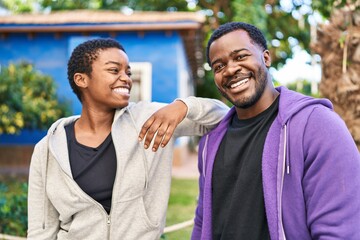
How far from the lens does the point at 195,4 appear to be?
59.8ft

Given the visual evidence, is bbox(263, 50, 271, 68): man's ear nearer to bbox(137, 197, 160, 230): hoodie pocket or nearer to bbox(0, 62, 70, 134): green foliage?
bbox(137, 197, 160, 230): hoodie pocket

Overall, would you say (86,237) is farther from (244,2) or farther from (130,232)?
(244,2)

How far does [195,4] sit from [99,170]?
1665 centimetres

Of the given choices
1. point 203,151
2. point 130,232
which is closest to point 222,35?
point 203,151

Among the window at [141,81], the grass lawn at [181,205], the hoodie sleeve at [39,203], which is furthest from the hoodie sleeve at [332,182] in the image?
the window at [141,81]

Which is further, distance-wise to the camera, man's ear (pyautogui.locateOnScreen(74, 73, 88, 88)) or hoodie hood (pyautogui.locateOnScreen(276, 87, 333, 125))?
man's ear (pyautogui.locateOnScreen(74, 73, 88, 88))

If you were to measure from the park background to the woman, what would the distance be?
1330mm

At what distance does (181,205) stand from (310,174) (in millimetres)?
5842

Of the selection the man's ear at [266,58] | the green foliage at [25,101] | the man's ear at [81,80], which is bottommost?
the green foliage at [25,101]

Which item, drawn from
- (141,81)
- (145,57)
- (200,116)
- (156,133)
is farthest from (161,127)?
(145,57)

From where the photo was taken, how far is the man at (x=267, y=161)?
1713 mm

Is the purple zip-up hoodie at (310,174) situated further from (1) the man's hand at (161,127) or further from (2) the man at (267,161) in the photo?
(1) the man's hand at (161,127)

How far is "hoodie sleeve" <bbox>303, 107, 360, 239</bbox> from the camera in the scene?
1.69m

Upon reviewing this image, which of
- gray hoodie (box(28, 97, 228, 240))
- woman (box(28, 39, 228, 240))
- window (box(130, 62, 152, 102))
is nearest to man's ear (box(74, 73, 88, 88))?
woman (box(28, 39, 228, 240))
